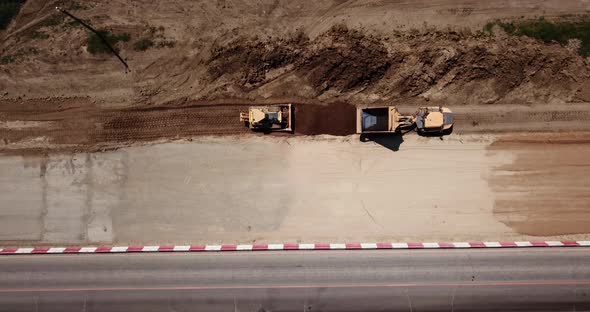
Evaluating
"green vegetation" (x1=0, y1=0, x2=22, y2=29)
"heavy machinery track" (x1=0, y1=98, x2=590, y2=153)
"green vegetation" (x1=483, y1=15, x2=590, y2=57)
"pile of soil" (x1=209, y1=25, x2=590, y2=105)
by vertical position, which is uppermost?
"green vegetation" (x1=0, y1=0, x2=22, y2=29)

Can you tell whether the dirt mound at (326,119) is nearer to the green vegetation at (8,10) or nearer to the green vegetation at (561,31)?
the green vegetation at (561,31)

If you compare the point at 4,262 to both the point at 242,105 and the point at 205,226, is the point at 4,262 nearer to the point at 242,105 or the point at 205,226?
the point at 205,226

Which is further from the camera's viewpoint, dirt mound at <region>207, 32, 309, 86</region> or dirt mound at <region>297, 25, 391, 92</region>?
dirt mound at <region>207, 32, 309, 86</region>

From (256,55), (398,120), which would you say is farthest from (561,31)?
(256,55)

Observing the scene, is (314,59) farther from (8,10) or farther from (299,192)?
(8,10)

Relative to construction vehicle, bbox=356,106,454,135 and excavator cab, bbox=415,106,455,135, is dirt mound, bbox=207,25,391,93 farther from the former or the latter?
excavator cab, bbox=415,106,455,135

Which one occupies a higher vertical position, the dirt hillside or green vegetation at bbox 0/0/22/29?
green vegetation at bbox 0/0/22/29

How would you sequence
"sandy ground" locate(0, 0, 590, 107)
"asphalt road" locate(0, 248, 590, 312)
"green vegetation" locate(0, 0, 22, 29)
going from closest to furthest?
"asphalt road" locate(0, 248, 590, 312) → "sandy ground" locate(0, 0, 590, 107) → "green vegetation" locate(0, 0, 22, 29)

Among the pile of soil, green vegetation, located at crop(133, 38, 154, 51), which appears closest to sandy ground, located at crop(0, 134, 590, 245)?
the pile of soil
